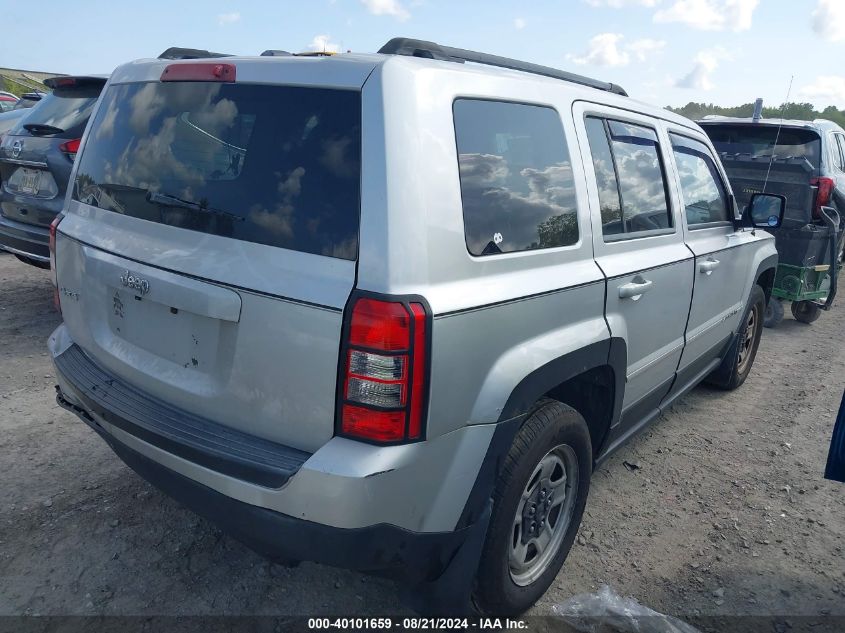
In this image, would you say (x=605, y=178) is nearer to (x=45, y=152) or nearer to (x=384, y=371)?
(x=384, y=371)

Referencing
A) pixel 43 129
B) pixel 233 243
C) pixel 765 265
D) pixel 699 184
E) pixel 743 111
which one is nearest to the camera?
pixel 233 243

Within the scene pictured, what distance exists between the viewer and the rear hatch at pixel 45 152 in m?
5.32

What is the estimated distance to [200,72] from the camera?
2.28 meters

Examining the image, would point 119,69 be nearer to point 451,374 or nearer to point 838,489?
point 451,374

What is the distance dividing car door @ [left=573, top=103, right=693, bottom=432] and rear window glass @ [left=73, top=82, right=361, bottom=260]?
1.17 m

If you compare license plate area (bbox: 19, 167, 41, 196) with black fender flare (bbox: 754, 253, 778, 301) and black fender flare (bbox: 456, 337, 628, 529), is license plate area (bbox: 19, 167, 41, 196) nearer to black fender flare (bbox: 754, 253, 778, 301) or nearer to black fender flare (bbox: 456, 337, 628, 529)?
black fender flare (bbox: 456, 337, 628, 529)

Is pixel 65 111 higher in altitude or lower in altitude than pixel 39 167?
higher

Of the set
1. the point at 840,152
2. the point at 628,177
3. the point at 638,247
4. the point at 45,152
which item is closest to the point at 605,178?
the point at 628,177

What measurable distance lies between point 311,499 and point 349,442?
191mm

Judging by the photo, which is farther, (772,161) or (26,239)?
(772,161)

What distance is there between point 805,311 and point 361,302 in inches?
283

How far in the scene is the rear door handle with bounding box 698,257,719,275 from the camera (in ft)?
11.8

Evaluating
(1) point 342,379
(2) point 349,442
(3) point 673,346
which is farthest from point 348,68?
(3) point 673,346

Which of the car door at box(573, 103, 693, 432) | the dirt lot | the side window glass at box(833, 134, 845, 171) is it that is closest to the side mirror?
the car door at box(573, 103, 693, 432)
